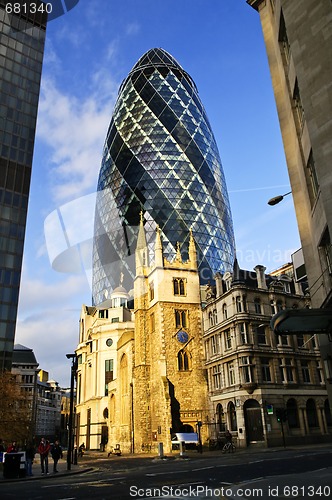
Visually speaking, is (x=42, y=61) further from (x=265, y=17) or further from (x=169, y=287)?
(x=265, y=17)

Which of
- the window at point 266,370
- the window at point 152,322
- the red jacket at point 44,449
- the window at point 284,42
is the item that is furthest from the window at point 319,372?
the window at point 284,42

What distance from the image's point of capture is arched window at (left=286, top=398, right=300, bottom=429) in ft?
122

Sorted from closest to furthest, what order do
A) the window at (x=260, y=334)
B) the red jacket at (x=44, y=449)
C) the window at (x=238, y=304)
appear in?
the red jacket at (x=44, y=449), the window at (x=260, y=334), the window at (x=238, y=304)

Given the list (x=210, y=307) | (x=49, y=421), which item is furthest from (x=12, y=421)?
(x=49, y=421)

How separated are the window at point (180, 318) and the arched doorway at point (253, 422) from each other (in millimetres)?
13109

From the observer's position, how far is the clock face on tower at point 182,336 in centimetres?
4667

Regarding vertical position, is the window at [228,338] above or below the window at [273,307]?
below

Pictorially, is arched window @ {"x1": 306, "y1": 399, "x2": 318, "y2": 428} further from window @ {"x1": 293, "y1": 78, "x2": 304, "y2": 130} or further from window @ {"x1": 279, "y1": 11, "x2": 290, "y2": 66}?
window @ {"x1": 279, "y1": 11, "x2": 290, "y2": 66}

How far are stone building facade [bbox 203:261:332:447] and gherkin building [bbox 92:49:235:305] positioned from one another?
124ft

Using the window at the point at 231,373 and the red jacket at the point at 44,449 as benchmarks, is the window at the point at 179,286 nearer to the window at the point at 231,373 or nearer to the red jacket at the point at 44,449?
the window at the point at 231,373

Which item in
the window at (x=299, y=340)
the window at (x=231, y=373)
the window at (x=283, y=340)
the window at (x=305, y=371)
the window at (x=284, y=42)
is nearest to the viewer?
the window at (x=284, y=42)

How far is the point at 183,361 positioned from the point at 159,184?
50257 mm

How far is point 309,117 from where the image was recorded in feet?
44.9

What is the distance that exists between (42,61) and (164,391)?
193 ft
